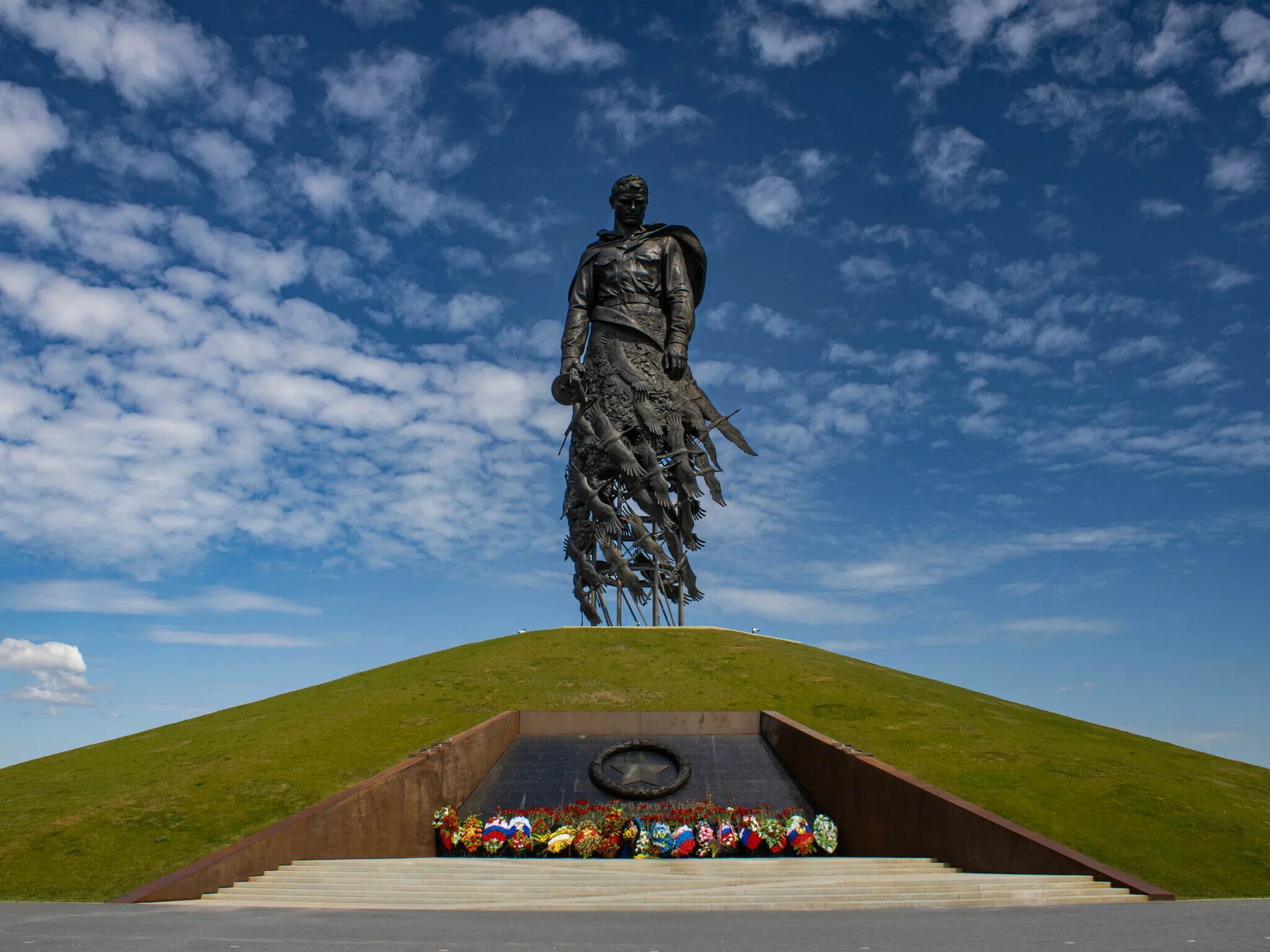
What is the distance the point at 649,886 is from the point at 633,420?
1723cm

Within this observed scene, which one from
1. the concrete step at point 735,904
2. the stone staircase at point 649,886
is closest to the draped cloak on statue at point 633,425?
the stone staircase at point 649,886

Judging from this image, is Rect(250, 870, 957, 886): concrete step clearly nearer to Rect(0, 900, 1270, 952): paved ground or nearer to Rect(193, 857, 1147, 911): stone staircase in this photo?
Rect(193, 857, 1147, 911): stone staircase

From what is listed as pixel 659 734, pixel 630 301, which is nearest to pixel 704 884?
pixel 659 734

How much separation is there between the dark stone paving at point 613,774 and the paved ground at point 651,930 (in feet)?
16.9

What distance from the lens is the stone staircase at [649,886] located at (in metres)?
9.22

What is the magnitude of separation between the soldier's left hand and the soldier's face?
4.29 metres

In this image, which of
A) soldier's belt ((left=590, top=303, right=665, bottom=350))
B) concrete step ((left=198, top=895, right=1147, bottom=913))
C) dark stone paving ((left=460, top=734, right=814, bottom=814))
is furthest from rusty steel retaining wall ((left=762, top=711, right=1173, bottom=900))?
soldier's belt ((left=590, top=303, right=665, bottom=350))

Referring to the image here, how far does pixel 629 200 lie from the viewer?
2764cm

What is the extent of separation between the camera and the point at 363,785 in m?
12.4

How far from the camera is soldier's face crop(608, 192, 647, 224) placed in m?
27.7

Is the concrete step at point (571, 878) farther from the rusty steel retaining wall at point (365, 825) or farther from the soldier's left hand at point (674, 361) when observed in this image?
the soldier's left hand at point (674, 361)

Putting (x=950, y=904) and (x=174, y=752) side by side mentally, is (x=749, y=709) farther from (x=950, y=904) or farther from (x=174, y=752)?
(x=174, y=752)

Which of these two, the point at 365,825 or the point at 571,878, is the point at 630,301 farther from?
the point at 571,878

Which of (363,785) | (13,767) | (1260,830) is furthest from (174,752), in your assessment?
(1260,830)
